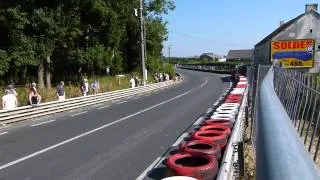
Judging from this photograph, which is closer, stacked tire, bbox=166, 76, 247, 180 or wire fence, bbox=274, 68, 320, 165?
wire fence, bbox=274, 68, 320, 165

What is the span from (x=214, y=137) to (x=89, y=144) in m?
5.29

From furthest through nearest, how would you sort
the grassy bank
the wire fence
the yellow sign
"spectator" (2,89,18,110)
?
1. the yellow sign
2. the grassy bank
3. "spectator" (2,89,18,110)
4. the wire fence

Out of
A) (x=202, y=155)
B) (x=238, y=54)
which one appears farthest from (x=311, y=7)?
(x=238, y=54)

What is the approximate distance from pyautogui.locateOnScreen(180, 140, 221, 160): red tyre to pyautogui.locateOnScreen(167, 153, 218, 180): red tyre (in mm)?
133

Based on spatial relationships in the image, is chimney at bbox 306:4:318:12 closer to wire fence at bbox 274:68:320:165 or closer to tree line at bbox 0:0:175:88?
tree line at bbox 0:0:175:88

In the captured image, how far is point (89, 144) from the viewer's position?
45.1ft

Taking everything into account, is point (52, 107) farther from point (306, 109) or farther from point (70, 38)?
point (70, 38)

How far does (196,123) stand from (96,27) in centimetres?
3625

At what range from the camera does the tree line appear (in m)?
38.7

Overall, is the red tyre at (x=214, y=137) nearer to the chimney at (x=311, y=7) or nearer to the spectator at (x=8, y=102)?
the spectator at (x=8, y=102)

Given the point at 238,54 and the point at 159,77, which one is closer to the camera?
the point at 159,77

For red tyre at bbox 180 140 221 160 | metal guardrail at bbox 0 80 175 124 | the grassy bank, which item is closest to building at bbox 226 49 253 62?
the grassy bank

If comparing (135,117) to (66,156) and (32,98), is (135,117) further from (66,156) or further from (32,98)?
(66,156)

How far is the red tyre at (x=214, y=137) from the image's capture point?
9.12m
